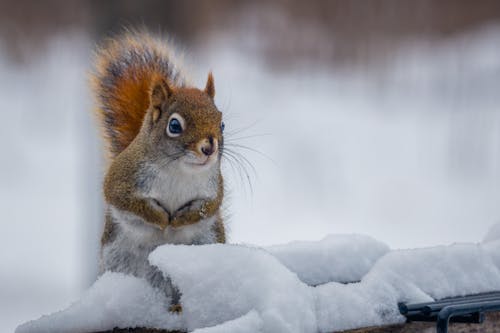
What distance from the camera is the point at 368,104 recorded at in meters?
5.93

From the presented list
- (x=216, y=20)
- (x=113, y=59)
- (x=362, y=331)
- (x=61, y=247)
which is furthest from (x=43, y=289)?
(x=362, y=331)

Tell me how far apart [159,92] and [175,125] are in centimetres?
7

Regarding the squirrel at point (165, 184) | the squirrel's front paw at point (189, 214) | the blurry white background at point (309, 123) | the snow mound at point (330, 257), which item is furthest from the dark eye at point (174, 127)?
the blurry white background at point (309, 123)

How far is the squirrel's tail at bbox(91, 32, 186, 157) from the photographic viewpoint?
1.46 m

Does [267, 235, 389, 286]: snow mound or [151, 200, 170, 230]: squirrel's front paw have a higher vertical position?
[151, 200, 170, 230]: squirrel's front paw

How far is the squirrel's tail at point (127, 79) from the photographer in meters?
1.46

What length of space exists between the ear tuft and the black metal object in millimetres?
471

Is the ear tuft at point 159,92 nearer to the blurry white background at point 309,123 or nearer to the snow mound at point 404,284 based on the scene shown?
the snow mound at point 404,284

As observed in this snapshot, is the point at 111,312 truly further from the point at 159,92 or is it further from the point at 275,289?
the point at 159,92

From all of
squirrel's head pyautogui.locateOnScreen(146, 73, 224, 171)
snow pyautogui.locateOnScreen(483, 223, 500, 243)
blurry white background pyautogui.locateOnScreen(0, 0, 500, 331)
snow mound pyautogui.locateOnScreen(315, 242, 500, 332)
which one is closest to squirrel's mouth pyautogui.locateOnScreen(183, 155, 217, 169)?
squirrel's head pyautogui.locateOnScreen(146, 73, 224, 171)

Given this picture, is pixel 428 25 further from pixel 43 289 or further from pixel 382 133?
pixel 43 289

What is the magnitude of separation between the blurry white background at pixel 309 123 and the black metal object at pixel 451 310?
10.7ft

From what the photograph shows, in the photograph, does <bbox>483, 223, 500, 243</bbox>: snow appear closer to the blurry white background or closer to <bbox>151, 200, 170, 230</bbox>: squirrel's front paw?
<bbox>151, 200, 170, 230</bbox>: squirrel's front paw

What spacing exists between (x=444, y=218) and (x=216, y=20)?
5.69ft
